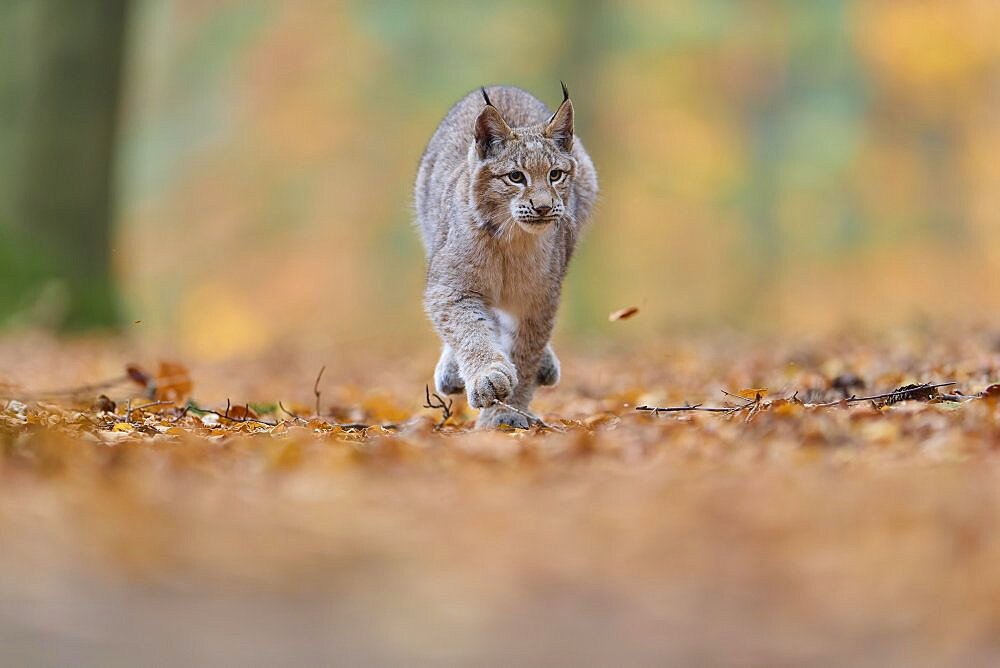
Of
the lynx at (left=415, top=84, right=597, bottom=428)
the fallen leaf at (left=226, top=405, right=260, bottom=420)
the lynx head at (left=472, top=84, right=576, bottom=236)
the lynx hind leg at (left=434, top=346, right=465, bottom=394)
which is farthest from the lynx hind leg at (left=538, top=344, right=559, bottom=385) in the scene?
the fallen leaf at (left=226, top=405, right=260, bottom=420)

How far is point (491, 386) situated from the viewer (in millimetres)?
5301

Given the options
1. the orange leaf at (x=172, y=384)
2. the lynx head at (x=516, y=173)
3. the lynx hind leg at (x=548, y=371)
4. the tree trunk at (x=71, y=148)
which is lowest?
the orange leaf at (x=172, y=384)

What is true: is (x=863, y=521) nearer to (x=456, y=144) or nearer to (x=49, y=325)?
(x=456, y=144)

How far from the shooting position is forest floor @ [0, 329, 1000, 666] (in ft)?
8.10

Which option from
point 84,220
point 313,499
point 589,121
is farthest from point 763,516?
point 589,121

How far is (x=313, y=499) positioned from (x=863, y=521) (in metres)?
1.33

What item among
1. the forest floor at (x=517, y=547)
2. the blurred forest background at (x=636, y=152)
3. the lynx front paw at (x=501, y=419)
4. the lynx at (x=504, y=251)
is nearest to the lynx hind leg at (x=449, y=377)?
the lynx at (x=504, y=251)

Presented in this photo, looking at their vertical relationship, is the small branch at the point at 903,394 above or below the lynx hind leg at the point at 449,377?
below

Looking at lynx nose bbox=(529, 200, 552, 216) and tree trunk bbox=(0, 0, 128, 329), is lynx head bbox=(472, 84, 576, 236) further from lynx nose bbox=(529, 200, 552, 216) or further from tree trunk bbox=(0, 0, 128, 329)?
tree trunk bbox=(0, 0, 128, 329)

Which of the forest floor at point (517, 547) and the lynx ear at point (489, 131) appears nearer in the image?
the forest floor at point (517, 547)

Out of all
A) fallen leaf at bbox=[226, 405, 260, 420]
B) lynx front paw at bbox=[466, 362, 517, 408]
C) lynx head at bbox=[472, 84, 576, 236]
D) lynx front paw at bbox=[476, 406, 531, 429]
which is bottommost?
fallen leaf at bbox=[226, 405, 260, 420]

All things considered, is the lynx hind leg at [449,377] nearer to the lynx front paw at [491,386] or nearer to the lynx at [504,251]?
the lynx at [504,251]

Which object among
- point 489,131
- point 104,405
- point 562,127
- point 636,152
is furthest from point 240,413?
point 636,152

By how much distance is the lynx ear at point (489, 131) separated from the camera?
5.83m
